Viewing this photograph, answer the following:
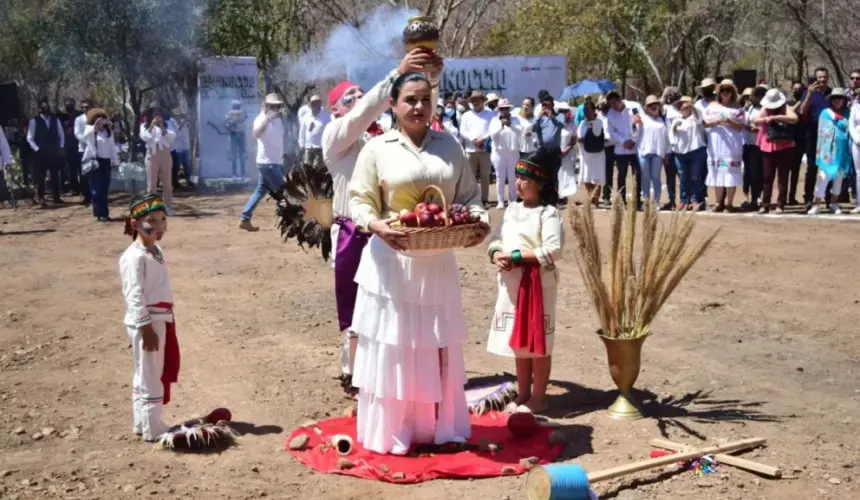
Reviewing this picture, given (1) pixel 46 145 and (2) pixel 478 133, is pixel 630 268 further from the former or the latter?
(1) pixel 46 145

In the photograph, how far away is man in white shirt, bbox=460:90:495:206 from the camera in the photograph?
18609mm

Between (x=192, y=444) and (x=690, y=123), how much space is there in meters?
11.4

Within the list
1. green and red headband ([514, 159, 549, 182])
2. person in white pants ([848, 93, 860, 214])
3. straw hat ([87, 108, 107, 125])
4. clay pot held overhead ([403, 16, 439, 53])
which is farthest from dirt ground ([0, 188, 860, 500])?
straw hat ([87, 108, 107, 125])


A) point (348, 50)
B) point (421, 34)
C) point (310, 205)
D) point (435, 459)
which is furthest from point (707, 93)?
point (348, 50)

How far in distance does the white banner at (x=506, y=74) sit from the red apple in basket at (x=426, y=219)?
22.5 meters

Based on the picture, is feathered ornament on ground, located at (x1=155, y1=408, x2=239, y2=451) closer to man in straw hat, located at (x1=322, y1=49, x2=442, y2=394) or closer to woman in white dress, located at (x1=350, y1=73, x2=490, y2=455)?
woman in white dress, located at (x1=350, y1=73, x2=490, y2=455)

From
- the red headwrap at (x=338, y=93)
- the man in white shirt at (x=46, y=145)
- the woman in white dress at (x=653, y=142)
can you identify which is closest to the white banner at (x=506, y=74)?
the man in white shirt at (x=46, y=145)

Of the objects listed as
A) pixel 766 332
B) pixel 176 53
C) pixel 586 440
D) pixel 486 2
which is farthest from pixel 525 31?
pixel 586 440

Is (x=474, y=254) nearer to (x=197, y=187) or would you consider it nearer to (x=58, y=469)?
(x=58, y=469)

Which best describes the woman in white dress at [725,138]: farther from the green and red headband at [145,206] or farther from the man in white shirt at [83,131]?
the man in white shirt at [83,131]

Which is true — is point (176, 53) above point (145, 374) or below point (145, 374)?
above

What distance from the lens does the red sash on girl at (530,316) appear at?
6461 mm

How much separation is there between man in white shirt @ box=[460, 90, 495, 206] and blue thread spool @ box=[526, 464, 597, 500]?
13686 mm

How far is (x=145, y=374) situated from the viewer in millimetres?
6117
